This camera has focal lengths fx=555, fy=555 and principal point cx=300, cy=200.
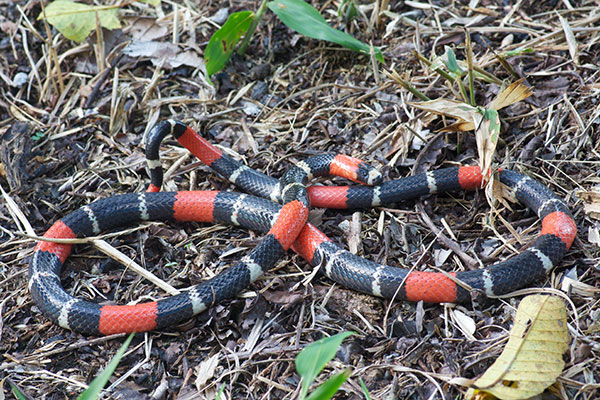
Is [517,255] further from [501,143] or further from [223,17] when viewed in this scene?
[223,17]

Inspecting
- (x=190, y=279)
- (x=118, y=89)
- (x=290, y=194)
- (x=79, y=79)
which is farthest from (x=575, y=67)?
(x=79, y=79)

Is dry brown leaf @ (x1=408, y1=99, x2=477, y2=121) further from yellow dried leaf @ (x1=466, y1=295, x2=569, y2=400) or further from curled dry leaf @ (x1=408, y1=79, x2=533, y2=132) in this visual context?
yellow dried leaf @ (x1=466, y1=295, x2=569, y2=400)

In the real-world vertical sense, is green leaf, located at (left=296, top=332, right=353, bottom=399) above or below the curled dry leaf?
below

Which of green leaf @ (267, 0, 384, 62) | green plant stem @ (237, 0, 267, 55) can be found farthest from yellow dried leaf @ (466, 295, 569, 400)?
green plant stem @ (237, 0, 267, 55)

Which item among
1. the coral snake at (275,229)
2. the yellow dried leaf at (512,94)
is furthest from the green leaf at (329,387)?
the yellow dried leaf at (512,94)

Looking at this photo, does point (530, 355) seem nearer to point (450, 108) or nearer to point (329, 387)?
point (329, 387)

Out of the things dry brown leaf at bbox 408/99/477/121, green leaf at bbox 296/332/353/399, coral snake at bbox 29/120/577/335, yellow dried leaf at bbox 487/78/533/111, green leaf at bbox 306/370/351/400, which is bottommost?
coral snake at bbox 29/120/577/335
